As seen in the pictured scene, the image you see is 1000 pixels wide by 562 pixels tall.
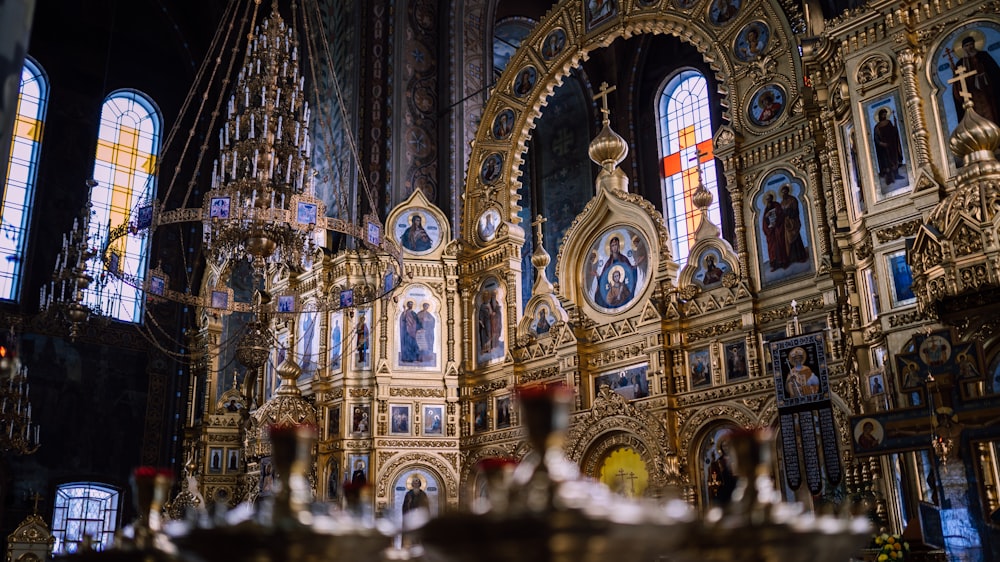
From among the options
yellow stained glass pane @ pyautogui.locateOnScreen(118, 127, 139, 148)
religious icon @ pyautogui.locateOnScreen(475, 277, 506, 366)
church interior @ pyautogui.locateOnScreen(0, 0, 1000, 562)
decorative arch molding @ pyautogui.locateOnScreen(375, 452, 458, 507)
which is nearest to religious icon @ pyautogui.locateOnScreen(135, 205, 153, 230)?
church interior @ pyautogui.locateOnScreen(0, 0, 1000, 562)

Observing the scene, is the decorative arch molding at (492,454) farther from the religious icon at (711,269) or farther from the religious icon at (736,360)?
the religious icon at (711,269)

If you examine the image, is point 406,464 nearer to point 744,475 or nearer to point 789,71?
point 789,71

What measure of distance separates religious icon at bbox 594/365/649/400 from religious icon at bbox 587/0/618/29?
6.13 meters

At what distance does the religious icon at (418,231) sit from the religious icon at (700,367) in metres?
5.70

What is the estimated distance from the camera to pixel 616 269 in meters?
13.8

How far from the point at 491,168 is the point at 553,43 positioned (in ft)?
8.33

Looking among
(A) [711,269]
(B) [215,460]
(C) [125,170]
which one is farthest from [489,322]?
(C) [125,170]

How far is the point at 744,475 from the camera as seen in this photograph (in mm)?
2113

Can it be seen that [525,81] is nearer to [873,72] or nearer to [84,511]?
[873,72]

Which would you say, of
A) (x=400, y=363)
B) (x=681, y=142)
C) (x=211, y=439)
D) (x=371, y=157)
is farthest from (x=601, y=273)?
(x=211, y=439)

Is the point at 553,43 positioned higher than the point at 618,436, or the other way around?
the point at 553,43

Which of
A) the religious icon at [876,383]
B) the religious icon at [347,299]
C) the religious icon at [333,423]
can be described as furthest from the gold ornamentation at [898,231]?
the religious icon at [333,423]

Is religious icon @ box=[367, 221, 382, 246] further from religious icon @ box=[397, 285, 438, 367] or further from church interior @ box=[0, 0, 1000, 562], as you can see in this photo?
religious icon @ box=[397, 285, 438, 367]

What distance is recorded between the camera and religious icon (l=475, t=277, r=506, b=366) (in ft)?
49.9
